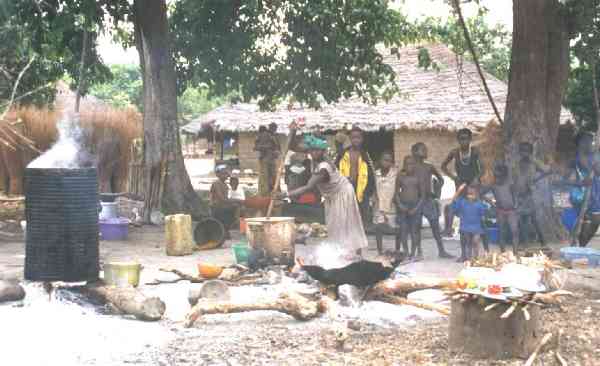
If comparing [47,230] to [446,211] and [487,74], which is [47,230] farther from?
[487,74]

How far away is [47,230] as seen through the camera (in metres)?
7.22

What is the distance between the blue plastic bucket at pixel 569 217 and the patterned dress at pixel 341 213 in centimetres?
407

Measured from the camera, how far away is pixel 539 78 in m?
11.1

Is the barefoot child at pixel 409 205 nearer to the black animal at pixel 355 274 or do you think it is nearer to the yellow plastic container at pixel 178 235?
the yellow plastic container at pixel 178 235

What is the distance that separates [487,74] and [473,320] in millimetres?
22527

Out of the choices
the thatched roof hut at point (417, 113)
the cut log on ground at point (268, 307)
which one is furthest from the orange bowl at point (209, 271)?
the thatched roof hut at point (417, 113)

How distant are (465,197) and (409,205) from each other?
0.66 m

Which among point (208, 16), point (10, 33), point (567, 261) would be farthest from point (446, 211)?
point (10, 33)

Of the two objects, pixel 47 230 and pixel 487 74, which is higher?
pixel 487 74

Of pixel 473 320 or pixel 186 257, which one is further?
pixel 186 257

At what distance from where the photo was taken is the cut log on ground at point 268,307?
6246 mm

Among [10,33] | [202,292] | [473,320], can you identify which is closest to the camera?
[473,320]

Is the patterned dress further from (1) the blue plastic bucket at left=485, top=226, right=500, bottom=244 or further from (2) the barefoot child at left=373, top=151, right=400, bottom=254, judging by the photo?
(1) the blue plastic bucket at left=485, top=226, right=500, bottom=244

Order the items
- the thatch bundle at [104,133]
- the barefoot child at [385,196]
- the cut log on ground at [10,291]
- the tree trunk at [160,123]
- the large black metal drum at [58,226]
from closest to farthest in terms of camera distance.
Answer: the cut log on ground at [10,291], the large black metal drum at [58,226], the barefoot child at [385,196], the tree trunk at [160,123], the thatch bundle at [104,133]
